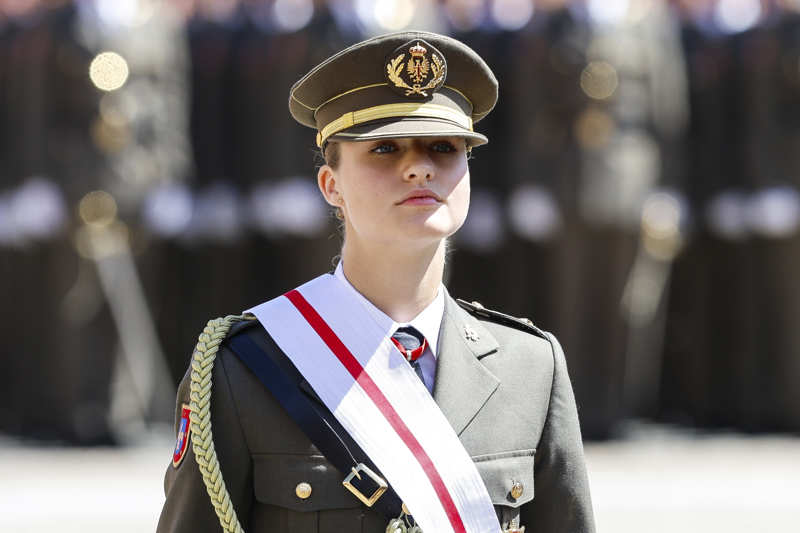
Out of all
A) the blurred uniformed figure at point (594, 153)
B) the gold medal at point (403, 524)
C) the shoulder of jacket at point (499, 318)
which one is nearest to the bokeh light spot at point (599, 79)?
the blurred uniformed figure at point (594, 153)

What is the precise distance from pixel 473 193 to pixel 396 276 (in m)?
4.39

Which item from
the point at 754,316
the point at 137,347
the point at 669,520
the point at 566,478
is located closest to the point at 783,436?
the point at 754,316

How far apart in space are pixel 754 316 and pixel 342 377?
4.99 m

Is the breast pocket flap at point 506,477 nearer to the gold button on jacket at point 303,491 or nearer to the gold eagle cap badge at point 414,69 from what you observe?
the gold button on jacket at point 303,491

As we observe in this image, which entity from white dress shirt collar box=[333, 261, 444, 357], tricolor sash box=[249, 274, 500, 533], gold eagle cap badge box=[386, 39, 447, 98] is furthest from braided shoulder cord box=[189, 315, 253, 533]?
gold eagle cap badge box=[386, 39, 447, 98]

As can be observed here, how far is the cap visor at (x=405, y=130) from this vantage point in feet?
5.78

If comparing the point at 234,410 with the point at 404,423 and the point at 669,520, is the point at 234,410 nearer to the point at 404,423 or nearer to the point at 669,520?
the point at 404,423

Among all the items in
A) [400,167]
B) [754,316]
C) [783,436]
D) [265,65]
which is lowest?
[783,436]

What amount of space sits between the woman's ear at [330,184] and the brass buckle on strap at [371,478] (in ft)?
1.35

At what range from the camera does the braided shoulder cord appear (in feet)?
5.71

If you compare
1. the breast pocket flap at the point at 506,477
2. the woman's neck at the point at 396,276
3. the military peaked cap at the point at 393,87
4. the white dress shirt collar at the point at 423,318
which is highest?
the military peaked cap at the point at 393,87

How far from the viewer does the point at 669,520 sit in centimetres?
454

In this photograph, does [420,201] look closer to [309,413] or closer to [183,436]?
[309,413]

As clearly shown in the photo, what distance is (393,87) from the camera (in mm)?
1834
